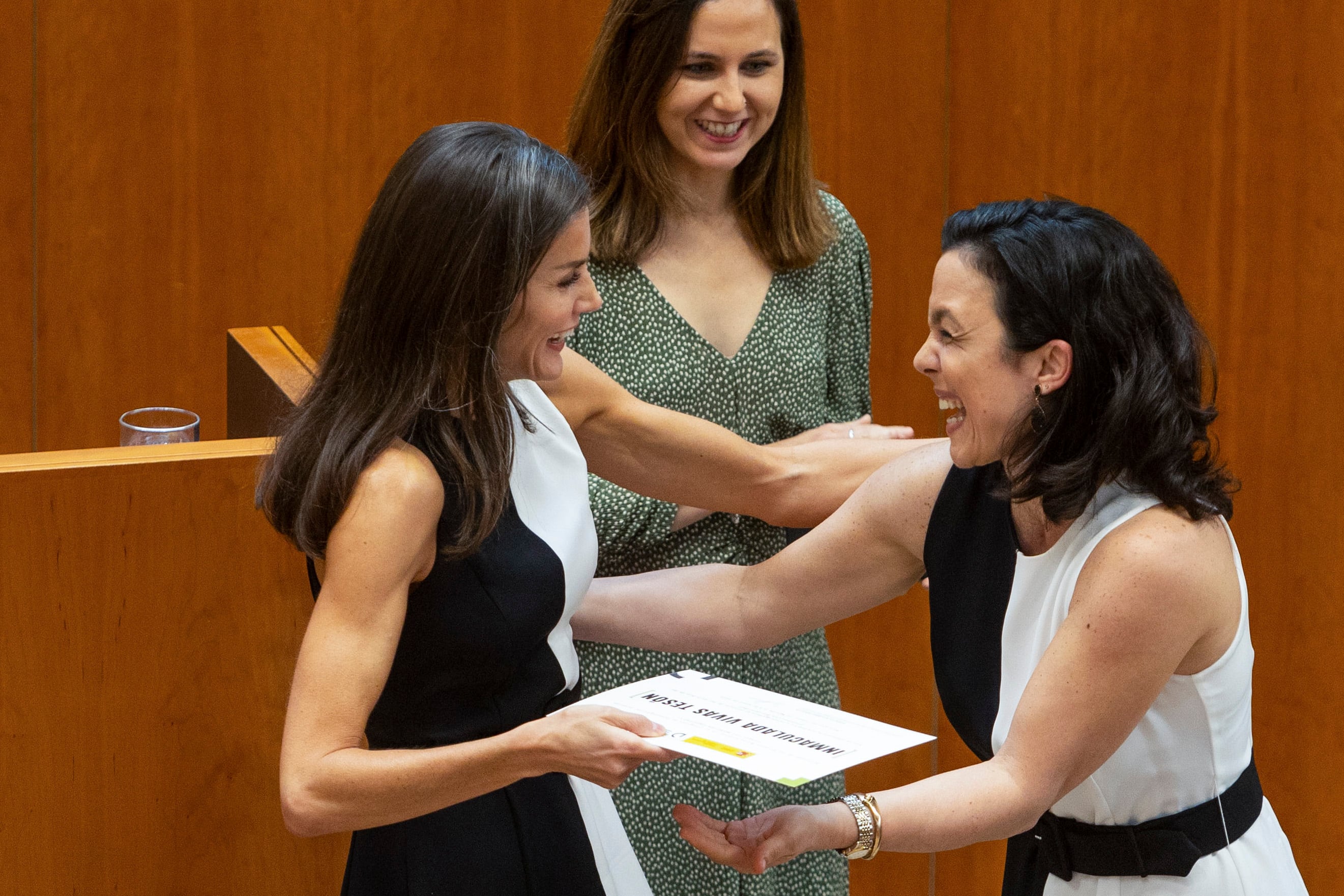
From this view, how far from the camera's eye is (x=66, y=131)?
128 inches

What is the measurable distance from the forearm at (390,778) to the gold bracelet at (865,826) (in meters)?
0.34

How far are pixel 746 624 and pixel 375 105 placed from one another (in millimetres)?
1764

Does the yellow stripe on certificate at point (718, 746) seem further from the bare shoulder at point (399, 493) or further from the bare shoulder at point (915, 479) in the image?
the bare shoulder at point (915, 479)

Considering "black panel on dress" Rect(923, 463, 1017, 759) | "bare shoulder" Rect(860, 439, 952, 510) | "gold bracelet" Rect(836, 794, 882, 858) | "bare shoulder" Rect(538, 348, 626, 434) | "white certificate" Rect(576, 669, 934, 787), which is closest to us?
"white certificate" Rect(576, 669, 934, 787)

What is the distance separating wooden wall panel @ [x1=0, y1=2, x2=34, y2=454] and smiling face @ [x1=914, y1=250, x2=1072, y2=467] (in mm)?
2179

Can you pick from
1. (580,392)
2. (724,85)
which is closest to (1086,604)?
(580,392)

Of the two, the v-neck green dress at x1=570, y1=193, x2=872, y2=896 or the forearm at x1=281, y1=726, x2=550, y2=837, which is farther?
the v-neck green dress at x1=570, y1=193, x2=872, y2=896

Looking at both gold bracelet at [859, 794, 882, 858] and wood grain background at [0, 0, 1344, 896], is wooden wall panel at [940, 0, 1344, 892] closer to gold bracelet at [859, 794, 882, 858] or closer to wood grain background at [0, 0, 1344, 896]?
wood grain background at [0, 0, 1344, 896]

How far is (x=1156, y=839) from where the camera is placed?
1.70m

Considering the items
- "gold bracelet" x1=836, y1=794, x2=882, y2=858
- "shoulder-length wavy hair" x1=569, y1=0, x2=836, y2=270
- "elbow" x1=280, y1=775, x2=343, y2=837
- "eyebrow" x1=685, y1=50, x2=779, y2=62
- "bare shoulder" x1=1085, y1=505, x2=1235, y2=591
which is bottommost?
"gold bracelet" x1=836, y1=794, x2=882, y2=858

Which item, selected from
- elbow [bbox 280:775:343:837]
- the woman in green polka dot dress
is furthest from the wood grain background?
elbow [bbox 280:775:343:837]

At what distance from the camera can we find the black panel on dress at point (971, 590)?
6.11ft

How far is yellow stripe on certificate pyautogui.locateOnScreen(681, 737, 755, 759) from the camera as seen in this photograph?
1419 mm

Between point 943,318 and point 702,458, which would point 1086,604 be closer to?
point 943,318
